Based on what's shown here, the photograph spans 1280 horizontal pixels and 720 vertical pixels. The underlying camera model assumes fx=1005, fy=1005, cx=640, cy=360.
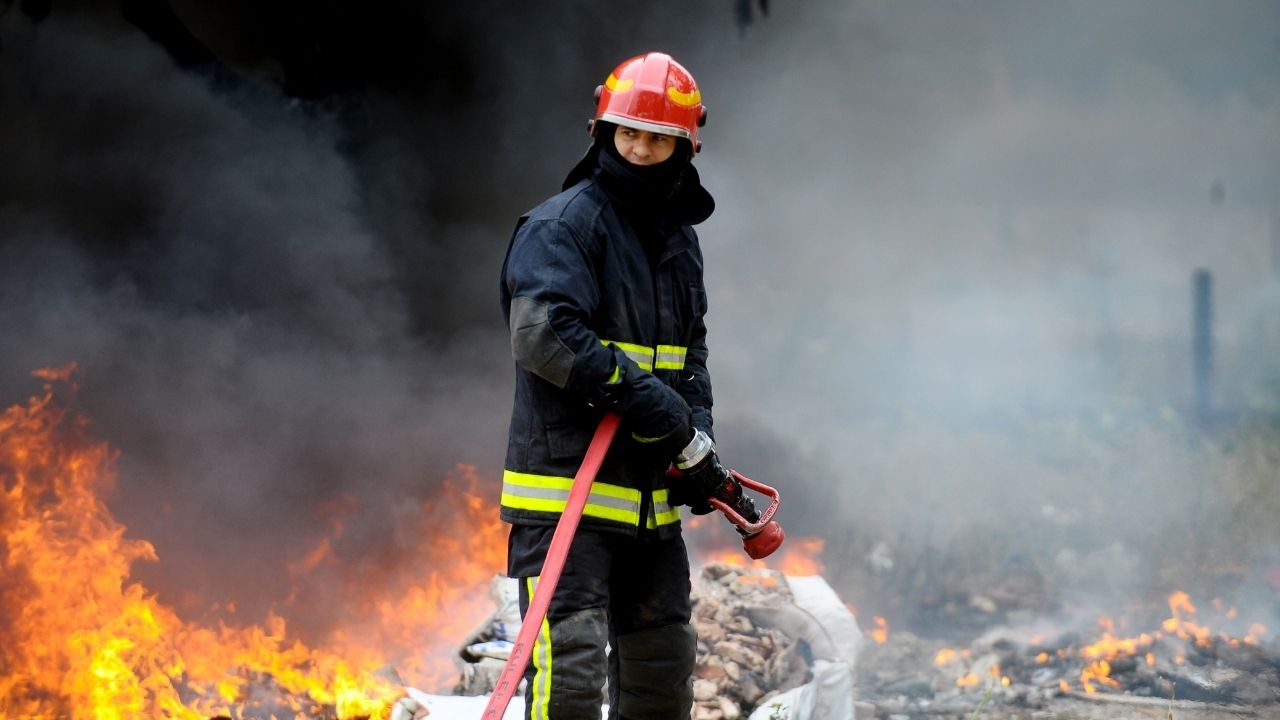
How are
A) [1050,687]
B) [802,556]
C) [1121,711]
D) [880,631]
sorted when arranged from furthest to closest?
[802,556], [880,631], [1050,687], [1121,711]

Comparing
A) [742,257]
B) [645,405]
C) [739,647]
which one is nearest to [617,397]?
[645,405]

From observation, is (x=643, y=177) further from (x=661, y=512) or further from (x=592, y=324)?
(x=661, y=512)

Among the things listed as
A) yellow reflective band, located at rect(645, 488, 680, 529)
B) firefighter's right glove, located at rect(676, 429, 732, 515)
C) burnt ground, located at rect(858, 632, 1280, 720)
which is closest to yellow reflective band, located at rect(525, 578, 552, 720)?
yellow reflective band, located at rect(645, 488, 680, 529)

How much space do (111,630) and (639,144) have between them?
323 centimetres

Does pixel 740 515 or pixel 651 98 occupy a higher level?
pixel 651 98

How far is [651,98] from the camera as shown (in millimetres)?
2473

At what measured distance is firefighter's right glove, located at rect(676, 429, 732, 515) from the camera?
2467 millimetres

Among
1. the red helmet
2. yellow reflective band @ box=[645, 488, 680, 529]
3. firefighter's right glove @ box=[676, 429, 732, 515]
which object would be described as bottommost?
yellow reflective band @ box=[645, 488, 680, 529]

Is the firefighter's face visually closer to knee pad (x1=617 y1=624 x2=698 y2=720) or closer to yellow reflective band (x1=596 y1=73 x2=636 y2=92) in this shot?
yellow reflective band (x1=596 y1=73 x2=636 y2=92)

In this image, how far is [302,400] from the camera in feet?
18.5

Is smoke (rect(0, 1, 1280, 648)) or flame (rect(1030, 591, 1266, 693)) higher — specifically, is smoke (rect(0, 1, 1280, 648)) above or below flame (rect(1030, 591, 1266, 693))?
above

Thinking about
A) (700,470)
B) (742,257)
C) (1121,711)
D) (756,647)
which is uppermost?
(742,257)

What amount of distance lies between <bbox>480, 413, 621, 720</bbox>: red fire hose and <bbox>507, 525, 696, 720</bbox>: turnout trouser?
0.06 metres

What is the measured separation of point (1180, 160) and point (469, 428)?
4918 mm
